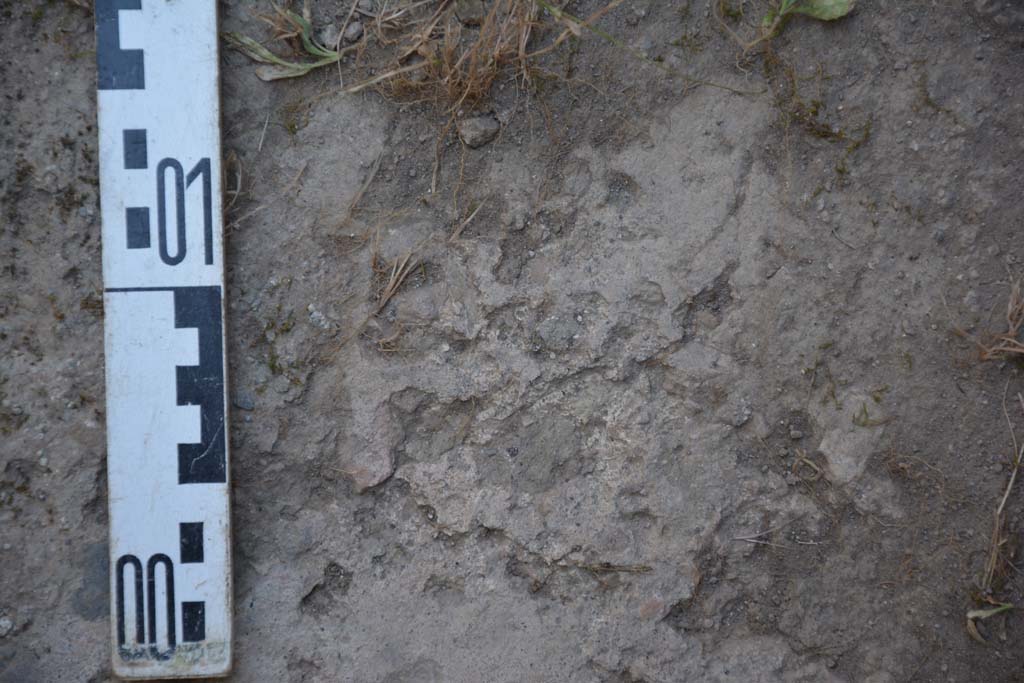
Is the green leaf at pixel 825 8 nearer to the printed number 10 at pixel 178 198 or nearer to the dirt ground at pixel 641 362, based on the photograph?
the dirt ground at pixel 641 362

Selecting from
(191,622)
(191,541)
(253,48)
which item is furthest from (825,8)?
(191,622)

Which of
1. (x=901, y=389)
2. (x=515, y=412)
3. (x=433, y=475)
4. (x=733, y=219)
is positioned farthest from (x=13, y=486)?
(x=901, y=389)

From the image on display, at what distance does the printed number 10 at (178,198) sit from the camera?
6.09 ft

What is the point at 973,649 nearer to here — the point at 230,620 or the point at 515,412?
the point at 515,412

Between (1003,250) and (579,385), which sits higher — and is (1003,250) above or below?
above

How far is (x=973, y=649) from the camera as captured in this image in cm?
195

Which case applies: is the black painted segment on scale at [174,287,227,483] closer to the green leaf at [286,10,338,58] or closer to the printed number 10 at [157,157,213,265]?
the printed number 10 at [157,157,213,265]

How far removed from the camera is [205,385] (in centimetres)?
187

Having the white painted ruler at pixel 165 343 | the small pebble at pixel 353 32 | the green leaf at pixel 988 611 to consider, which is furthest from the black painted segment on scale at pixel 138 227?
the green leaf at pixel 988 611

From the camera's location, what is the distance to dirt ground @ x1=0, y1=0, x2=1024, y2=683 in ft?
6.32

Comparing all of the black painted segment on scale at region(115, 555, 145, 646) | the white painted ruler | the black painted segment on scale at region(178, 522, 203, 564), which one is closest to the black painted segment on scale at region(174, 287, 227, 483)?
the white painted ruler

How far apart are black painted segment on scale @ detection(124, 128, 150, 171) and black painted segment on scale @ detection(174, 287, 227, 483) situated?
1.06 feet

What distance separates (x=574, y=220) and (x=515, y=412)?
51 cm

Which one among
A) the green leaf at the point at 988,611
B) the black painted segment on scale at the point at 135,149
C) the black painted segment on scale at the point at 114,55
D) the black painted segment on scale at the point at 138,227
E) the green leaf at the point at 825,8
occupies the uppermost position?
the green leaf at the point at 825,8
